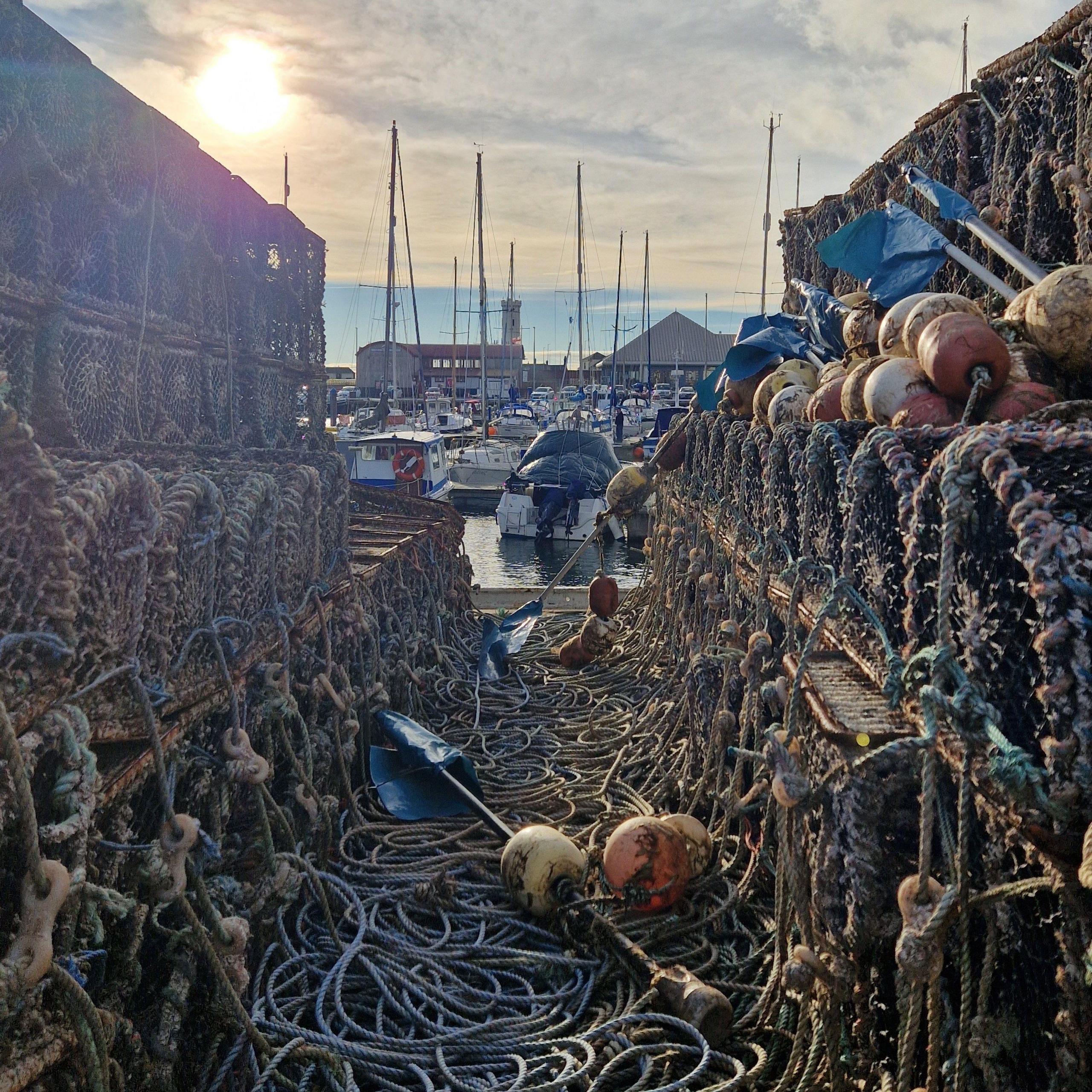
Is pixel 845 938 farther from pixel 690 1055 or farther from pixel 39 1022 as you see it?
pixel 39 1022

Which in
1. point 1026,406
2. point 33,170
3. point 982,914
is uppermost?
point 33,170

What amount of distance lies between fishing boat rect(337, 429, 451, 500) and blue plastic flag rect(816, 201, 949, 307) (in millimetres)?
18089

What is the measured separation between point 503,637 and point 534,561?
1384cm

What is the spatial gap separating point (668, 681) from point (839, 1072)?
4.29 metres

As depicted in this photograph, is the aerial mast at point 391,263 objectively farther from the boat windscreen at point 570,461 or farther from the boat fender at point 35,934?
the boat fender at point 35,934

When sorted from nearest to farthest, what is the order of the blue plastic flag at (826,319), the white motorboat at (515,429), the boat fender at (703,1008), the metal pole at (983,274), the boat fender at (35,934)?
the boat fender at (35,934), the boat fender at (703,1008), the metal pole at (983,274), the blue plastic flag at (826,319), the white motorboat at (515,429)

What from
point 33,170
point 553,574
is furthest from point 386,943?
point 553,574

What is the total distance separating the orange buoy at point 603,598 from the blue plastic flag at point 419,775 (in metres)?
3.35

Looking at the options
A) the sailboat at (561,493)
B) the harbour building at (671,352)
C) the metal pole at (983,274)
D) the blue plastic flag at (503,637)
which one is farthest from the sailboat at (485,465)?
the harbour building at (671,352)

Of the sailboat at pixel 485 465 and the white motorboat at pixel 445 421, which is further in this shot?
the white motorboat at pixel 445 421

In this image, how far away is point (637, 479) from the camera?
29.2 ft

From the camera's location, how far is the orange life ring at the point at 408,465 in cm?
2347

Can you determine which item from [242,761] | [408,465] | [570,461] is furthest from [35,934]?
[570,461]

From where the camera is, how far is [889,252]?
5.70 m
